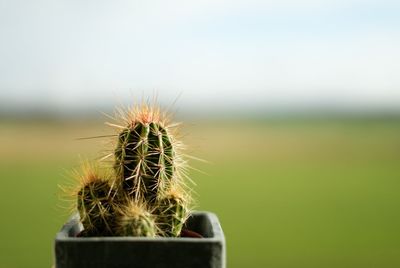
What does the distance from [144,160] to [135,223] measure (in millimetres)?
204

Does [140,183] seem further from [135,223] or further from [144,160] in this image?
[135,223]

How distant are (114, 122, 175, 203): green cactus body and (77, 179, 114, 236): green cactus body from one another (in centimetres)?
7

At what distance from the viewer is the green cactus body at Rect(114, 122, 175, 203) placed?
5.41ft

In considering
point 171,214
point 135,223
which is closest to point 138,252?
point 135,223

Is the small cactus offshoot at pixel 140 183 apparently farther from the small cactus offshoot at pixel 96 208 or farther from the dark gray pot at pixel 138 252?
Result: the dark gray pot at pixel 138 252

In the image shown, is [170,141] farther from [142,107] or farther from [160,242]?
[160,242]

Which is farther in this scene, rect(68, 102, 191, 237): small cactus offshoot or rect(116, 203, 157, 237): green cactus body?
rect(68, 102, 191, 237): small cactus offshoot

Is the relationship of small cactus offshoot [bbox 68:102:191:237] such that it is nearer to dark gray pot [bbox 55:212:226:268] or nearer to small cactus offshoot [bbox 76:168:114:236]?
small cactus offshoot [bbox 76:168:114:236]

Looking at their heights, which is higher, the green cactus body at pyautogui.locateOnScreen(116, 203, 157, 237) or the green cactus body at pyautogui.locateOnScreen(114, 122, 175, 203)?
the green cactus body at pyautogui.locateOnScreen(114, 122, 175, 203)

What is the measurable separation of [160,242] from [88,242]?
180mm

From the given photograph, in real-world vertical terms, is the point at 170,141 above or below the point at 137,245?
above

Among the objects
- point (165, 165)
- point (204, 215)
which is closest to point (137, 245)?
point (165, 165)

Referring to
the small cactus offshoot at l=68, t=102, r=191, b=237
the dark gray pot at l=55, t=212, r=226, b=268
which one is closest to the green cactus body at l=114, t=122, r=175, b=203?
Answer: the small cactus offshoot at l=68, t=102, r=191, b=237

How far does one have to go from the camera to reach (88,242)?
1.46m
